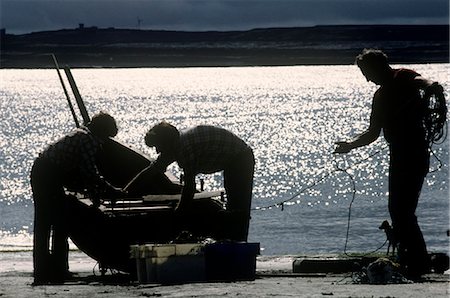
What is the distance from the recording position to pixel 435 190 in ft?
141

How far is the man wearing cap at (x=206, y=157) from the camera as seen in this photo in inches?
565

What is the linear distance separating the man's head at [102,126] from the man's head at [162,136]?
0.58m

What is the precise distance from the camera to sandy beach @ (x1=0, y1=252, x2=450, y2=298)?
38.0ft

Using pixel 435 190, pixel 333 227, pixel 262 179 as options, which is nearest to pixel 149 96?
pixel 262 179

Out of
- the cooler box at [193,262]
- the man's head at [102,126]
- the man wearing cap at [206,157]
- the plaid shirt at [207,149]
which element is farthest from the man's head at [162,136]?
the cooler box at [193,262]

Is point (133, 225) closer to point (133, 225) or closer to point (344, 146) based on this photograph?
point (133, 225)

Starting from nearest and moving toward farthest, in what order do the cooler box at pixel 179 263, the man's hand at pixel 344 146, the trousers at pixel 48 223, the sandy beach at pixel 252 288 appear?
the sandy beach at pixel 252 288, the cooler box at pixel 179 263, the man's hand at pixel 344 146, the trousers at pixel 48 223

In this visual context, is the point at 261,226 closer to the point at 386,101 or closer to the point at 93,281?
the point at 93,281

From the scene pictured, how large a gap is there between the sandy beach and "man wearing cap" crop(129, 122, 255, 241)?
875 millimetres

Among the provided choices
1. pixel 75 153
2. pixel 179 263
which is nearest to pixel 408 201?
pixel 179 263

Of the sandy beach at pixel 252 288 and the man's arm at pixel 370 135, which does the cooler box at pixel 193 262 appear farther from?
the man's arm at pixel 370 135

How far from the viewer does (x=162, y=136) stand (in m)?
14.2

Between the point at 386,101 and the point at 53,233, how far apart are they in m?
4.03

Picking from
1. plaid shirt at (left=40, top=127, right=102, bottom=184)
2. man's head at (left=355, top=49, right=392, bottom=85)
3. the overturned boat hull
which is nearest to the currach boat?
the overturned boat hull
